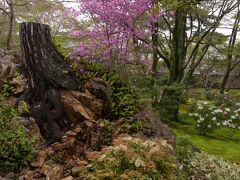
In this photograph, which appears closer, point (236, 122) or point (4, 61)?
point (4, 61)

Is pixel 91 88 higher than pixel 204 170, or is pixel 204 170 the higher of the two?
pixel 91 88

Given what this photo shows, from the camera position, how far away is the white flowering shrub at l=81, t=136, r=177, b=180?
3.64 meters

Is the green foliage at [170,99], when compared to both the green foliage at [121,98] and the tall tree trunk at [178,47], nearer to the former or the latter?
the tall tree trunk at [178,47]

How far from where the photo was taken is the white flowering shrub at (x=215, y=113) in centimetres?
1145

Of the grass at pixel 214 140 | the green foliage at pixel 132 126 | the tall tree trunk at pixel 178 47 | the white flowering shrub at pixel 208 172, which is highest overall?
the tall tree trunk at pixel 178 47

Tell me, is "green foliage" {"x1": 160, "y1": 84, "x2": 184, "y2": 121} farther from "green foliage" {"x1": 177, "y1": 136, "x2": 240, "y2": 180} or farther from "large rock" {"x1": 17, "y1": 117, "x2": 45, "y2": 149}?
"large rock" {"x1": 17, "y1": 117, "x2": 45, "y2": 149}

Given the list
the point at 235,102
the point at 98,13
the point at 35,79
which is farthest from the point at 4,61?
the point at 235,102

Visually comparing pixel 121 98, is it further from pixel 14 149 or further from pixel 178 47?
pixel 178 47

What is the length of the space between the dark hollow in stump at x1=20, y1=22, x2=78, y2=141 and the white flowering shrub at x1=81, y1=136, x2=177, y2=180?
1477 mm

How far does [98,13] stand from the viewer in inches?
268

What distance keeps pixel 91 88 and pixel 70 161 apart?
187 centimetres

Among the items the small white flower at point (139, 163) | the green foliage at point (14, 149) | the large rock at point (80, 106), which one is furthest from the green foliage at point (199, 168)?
the green foliage at point (14, 149)

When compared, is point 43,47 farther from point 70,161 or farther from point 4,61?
point 70,161

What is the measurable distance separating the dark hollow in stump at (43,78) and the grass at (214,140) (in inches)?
246
